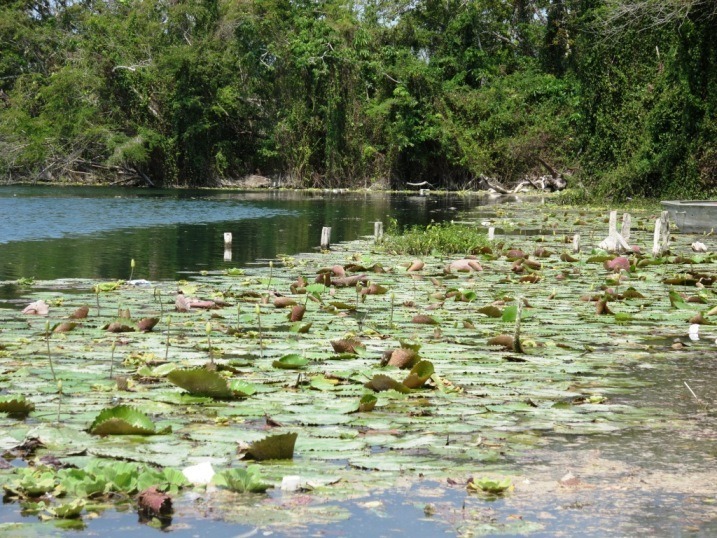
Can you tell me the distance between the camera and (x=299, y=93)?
1700 inches

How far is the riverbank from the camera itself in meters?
3.66

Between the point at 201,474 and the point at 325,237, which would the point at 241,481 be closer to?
the point at 201,474

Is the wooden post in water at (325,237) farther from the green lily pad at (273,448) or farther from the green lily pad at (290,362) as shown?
the green lily pad at (273,448)

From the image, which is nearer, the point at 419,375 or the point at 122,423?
the point at 122,423

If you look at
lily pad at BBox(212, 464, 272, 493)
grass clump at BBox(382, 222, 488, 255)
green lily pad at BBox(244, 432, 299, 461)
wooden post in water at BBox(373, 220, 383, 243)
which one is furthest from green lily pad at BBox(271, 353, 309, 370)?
wooden post in water at BBox(373, 220, 383, 243)

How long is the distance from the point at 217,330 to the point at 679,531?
428cm

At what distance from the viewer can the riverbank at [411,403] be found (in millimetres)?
3662

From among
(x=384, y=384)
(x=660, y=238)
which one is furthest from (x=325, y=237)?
(x=384, y=384)

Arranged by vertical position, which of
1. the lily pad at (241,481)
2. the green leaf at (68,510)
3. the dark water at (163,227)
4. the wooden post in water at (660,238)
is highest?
the wooden post in water at (660,238)

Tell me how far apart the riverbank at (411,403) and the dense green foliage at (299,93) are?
101ft

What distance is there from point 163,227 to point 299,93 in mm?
23351

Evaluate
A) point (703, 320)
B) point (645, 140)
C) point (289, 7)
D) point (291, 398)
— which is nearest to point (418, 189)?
point (289, 7)

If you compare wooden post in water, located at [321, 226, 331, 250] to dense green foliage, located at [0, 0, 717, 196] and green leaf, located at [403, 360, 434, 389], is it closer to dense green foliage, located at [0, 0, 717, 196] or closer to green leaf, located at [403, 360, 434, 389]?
green leaf, located at [403, 360, 434, 389]

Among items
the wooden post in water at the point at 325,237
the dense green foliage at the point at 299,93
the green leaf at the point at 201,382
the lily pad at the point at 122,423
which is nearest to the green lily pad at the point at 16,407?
the lily pad at the point at 122,423
